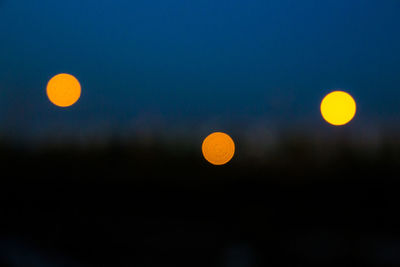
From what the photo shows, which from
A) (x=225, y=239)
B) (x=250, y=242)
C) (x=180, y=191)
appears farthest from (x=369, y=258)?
(x=180, y=191)

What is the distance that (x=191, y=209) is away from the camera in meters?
3.26

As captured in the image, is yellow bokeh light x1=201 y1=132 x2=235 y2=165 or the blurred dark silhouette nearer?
the blurred dark silhouette

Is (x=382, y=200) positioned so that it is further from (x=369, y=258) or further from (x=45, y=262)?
(x=45, y=262)

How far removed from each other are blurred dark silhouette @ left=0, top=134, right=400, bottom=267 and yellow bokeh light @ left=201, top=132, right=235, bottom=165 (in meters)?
0.10

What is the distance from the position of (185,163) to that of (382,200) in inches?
79.2

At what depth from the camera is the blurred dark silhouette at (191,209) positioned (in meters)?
2.60

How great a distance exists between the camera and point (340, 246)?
2686 mm

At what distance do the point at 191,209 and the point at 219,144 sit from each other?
755 millimetres

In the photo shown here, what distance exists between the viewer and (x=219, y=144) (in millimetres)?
3432

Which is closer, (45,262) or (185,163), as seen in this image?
(45,262)

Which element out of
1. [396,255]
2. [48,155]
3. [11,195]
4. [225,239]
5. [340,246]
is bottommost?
[396,255]

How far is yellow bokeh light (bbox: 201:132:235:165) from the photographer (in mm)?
3492

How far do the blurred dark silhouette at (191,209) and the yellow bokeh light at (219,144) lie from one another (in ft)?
0.33

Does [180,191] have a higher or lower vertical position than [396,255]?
higher
